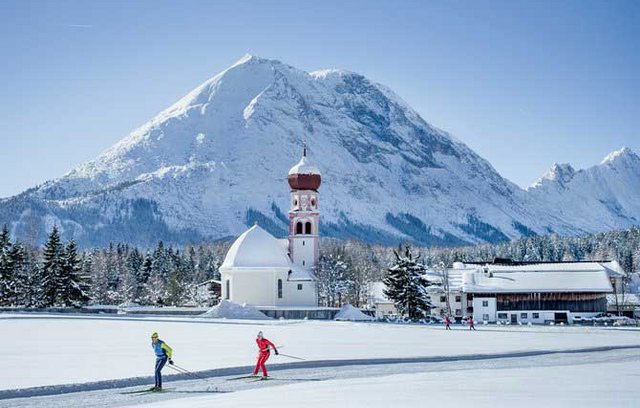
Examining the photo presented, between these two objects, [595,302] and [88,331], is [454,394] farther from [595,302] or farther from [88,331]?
[595,302]

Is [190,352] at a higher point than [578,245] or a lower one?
lower

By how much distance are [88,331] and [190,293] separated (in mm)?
54124

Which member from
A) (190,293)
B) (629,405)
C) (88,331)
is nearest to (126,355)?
(88,331)

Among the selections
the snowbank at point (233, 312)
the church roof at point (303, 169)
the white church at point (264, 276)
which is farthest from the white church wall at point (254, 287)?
the church roof at point (303, 169)

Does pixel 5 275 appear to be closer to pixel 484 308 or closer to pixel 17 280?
pixel 17 280

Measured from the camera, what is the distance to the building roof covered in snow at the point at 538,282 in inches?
3565

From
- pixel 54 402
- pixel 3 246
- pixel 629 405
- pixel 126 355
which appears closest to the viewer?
pixel 629 405

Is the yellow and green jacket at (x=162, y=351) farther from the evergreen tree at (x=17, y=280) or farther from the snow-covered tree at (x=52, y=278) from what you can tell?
the evergreen tree at (x=17, y=280)

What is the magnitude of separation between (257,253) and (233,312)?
45.5 ft

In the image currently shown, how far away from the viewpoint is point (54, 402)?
22.2 m

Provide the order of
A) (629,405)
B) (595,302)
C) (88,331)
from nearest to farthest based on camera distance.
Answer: (629,405), (88,331), (595,302)

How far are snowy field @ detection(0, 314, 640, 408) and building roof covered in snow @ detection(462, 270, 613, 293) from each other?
133 ft

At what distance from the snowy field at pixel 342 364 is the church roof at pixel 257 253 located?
116 feet

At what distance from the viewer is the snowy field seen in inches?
777
